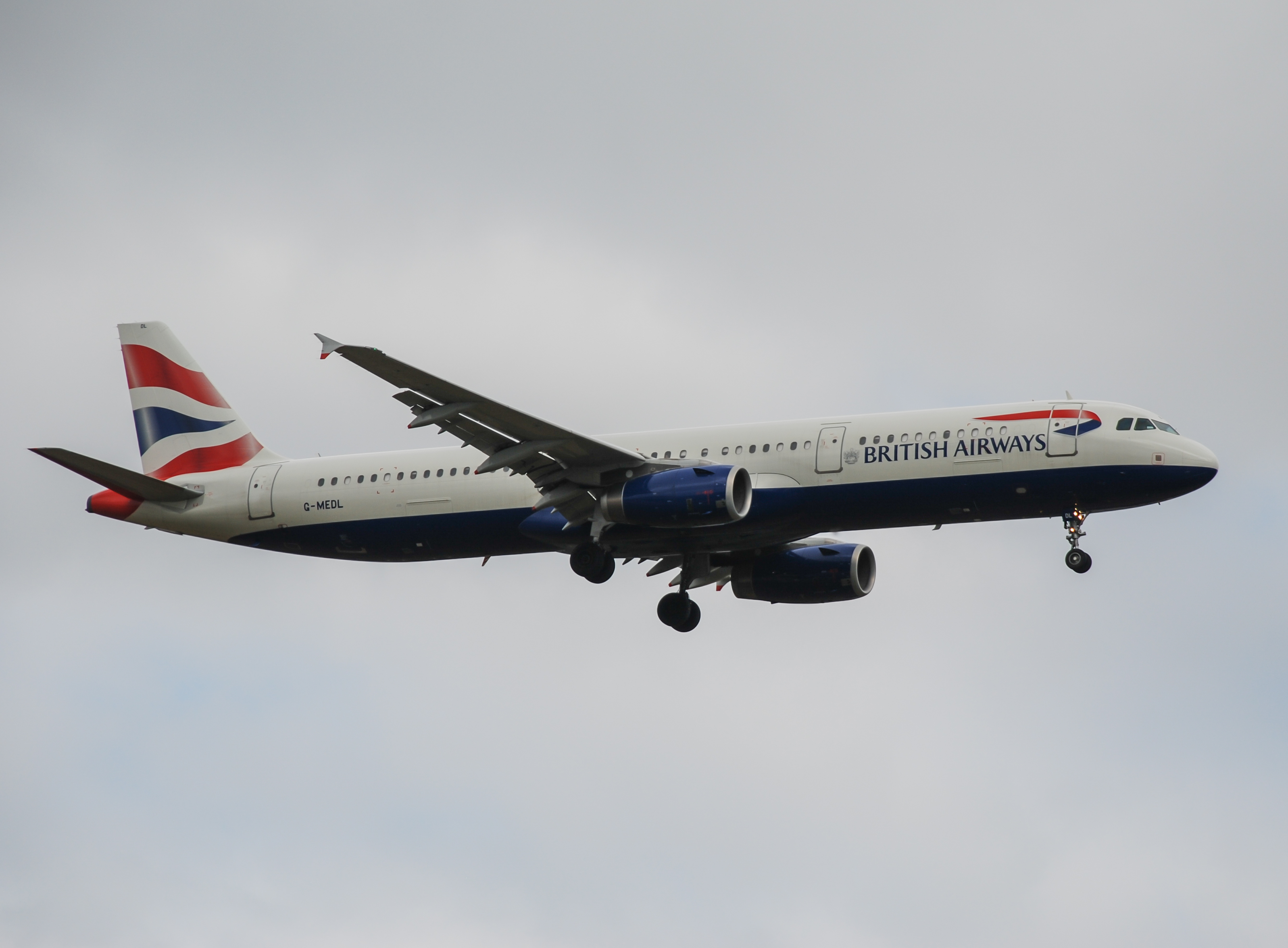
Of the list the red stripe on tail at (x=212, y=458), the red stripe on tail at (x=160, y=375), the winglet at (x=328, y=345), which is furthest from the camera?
the red stripe on tail at (x=160, y=375)

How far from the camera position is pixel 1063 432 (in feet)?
119

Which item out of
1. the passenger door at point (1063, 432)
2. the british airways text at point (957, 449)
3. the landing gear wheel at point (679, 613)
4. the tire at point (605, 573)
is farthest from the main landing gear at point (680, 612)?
the passenger door at point (1063, 432)

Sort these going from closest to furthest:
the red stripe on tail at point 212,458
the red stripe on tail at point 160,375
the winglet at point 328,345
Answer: the winglet at point 328,345, the red stripe on tail at point 212,458, the red stripe on tail at point 160,375

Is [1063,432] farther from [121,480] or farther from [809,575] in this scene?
[121,480]

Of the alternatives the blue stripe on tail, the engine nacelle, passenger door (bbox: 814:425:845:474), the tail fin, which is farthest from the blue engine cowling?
the blue stripe on tail

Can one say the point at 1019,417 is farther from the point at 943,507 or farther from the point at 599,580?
the point at 599,580

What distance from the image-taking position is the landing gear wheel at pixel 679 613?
43719 mm

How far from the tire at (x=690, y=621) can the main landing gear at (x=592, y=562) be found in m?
5.31

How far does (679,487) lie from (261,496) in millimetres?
13258

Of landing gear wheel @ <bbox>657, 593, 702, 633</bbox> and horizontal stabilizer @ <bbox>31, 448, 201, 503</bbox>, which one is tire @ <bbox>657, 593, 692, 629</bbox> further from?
horizontal stabilizer @ <bbox>31, 448, 201, 503</bbox>

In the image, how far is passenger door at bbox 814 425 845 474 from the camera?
122ft

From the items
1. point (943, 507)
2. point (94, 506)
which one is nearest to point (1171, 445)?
point (943, 507)

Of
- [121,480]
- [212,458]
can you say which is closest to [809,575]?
[212,458]

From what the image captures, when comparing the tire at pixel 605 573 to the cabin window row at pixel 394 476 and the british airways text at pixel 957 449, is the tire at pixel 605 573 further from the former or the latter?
the british airways text at pixel 957 449
